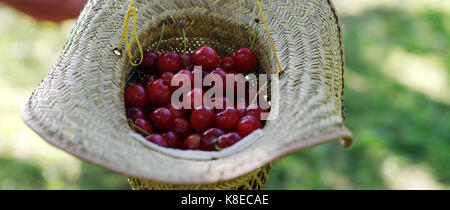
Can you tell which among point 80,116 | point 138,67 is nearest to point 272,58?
point 138,67

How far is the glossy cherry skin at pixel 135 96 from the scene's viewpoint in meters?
1.38

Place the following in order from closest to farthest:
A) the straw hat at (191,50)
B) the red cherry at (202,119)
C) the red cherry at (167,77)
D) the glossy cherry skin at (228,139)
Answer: the straw hat at (191,50) < the glossy cherry skin at (228,139) < the red cherry at (202,119) < the red cherry at (167,77)

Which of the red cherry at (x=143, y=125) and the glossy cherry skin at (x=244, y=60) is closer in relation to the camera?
the red cherry at (x=143, y=125)

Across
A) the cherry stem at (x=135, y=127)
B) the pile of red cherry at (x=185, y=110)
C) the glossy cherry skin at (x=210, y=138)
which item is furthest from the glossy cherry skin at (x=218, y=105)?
the cherry stem at (x=135, y=127)

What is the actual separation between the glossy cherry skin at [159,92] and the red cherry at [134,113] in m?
0.08

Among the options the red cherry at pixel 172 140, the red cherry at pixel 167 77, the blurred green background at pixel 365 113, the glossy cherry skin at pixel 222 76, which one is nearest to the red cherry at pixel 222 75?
the glossy cherry skin at pixel 222 76

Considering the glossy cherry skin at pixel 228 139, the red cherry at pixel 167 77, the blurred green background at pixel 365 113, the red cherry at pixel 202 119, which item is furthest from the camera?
the blurred green background at pixel 365 113

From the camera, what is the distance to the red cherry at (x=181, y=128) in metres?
1.36

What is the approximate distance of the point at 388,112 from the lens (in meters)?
2.38

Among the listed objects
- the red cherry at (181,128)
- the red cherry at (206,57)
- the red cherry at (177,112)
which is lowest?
the red cherry at (181,128)

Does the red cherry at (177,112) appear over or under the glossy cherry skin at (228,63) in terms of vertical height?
under

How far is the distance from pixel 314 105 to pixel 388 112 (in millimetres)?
1334

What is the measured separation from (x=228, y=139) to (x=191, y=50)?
0.54 metres

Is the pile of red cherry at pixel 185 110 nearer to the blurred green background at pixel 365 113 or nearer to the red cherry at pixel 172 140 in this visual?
the red cherry at pixel 172 140
